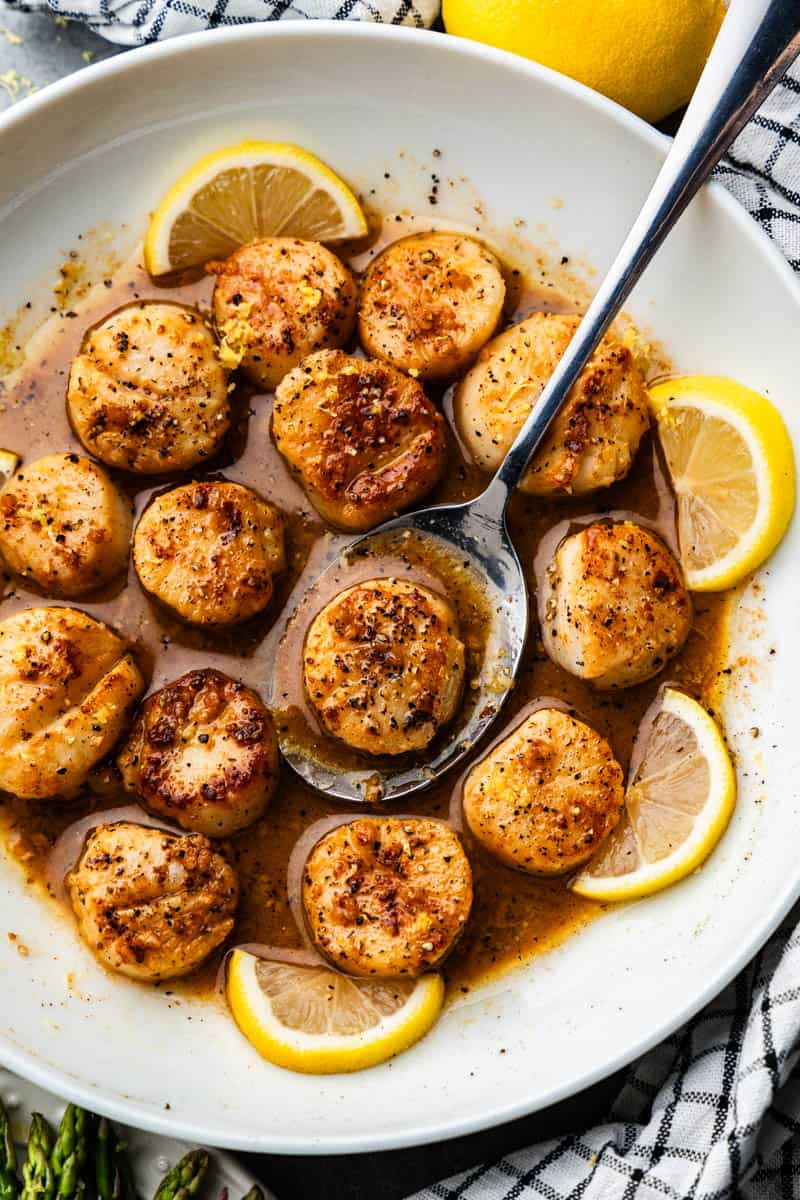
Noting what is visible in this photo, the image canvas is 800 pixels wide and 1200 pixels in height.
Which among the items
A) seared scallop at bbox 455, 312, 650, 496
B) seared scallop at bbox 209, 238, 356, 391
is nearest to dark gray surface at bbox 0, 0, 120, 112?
seared scallop at bbox 209, 238, 356, 391

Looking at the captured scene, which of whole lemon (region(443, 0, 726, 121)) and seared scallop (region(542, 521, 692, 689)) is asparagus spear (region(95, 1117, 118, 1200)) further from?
whole lemon (region(443, 0, 726, 121))

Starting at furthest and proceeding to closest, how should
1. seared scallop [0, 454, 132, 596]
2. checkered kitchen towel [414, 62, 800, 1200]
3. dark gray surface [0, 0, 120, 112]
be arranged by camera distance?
dark gray surface [0, 0, 120, 112] < seared scallop [0, 454, 132, 596] < checkered kitchen towel [414, 62, 800, 1200]

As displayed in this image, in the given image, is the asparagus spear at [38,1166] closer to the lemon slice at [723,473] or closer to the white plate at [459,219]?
the white plate at [459,219]

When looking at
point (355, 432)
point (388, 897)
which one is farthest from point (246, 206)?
point (388, 897)

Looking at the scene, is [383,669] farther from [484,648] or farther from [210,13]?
[210,13]

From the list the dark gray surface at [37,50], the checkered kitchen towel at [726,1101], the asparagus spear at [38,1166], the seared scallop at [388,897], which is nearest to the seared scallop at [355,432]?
the seared scallop at [388,897]

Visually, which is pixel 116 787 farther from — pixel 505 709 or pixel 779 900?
pixel 779 900
